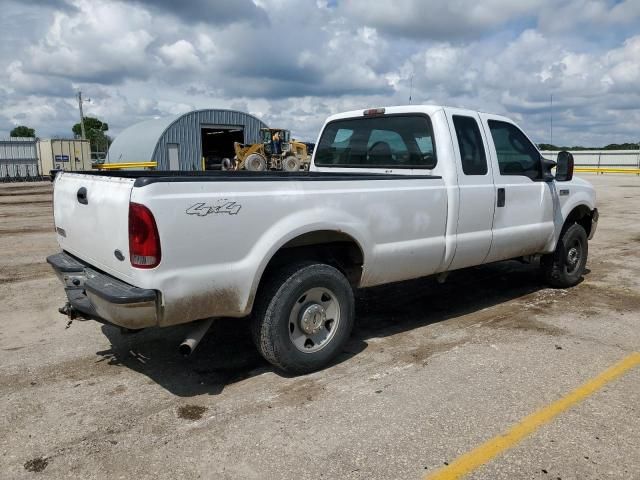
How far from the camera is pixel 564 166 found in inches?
239

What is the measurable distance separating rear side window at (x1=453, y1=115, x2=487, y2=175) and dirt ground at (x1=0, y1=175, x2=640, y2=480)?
1.51 m

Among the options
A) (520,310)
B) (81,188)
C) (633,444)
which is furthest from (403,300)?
(81,188)

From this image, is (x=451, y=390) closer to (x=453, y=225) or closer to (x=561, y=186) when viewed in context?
(x=453, y=225)

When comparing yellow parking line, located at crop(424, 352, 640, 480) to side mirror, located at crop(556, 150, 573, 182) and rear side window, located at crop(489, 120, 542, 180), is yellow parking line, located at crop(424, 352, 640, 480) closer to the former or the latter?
rear side window, located at crop(489, 120, 542, 180)

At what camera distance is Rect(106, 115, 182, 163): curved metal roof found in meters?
34.0

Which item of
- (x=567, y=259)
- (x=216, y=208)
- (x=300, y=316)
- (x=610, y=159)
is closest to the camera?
(x=216, y=208)

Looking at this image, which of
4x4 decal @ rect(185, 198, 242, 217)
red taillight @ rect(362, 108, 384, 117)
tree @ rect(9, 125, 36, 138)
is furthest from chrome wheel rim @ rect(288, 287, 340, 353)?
tree @ rect(9, 125, 36, 138)

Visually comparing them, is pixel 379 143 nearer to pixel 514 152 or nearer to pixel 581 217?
pixel 514 152

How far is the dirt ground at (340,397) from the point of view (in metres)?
2.95

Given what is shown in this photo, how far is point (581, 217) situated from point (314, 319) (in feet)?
14.6

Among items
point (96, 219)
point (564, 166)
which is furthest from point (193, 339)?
point (564, 166)

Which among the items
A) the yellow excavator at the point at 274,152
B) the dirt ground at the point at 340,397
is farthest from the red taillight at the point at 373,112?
the yellow excavator at the point at 274,152

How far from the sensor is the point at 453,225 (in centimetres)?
488

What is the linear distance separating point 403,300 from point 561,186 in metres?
2.23
